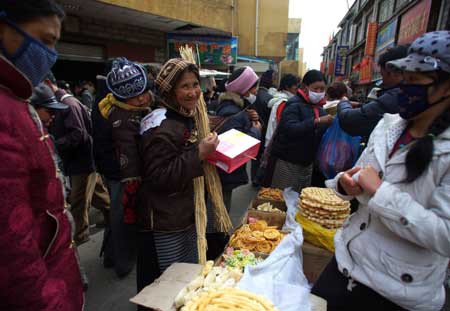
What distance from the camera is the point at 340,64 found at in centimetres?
2636

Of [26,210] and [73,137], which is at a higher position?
[26,210]

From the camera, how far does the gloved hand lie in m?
1.84

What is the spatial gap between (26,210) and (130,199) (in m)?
1.01

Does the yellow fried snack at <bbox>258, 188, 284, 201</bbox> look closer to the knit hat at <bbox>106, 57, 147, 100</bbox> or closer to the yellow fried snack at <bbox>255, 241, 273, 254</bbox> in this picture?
the yellow fried snack at <bbox>255, 241, 273, 254</bbox>

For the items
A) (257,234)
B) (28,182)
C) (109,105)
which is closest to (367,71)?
(257,234)

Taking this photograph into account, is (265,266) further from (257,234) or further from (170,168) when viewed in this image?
(170,168)

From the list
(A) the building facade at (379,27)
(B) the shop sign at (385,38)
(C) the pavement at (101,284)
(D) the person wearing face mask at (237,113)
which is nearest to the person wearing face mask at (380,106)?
(D) the person wearing face mask at (237,113)

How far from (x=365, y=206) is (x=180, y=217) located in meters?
1.09

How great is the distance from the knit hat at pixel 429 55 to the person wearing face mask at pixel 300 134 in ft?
6.38

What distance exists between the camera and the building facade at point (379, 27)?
21.0ft

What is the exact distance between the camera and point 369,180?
1.24 meters

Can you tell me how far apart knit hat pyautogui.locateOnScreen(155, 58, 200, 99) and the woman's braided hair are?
1268 millimetres

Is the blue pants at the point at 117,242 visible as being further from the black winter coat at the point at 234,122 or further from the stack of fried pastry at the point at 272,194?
the stack of fried pastry at the point at 272,194

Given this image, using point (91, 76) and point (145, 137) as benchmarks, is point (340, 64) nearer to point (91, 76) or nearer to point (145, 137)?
point (91, 76)
